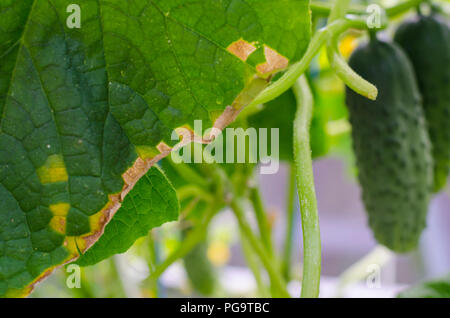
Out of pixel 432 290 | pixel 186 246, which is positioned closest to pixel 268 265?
pixel 186 246

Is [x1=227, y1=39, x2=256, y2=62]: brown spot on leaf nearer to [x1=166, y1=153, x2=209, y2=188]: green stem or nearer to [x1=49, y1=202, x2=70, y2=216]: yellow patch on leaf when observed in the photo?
[x1=49, y1=202, x2=70, y2=216]: yellow patch on leaf

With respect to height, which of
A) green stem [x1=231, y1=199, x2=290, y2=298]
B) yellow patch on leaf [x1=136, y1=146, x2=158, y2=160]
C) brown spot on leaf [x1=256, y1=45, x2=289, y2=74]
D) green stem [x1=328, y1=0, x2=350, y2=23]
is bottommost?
green stem [x1=231, y1=199, x2=290, y2=298]

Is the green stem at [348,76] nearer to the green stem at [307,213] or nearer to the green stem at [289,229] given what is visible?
the green stem at [307,213]

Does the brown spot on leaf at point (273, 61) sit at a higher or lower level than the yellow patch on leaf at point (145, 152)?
higher

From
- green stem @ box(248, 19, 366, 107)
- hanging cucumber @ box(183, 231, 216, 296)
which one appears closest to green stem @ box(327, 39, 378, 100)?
green stem @ box(248, 19, 366, 107)

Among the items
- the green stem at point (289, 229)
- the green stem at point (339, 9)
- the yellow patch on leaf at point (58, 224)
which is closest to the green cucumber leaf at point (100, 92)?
the yellow patch on leaf at point (58, 224)

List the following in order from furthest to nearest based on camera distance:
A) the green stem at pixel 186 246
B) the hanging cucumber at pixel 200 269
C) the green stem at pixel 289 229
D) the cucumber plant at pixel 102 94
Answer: the hanging cucumber at pixel 200 269
the green stem at pixel 289 229
the green stem at pixel 186 246
the cucumber plant at pixel 102 94
